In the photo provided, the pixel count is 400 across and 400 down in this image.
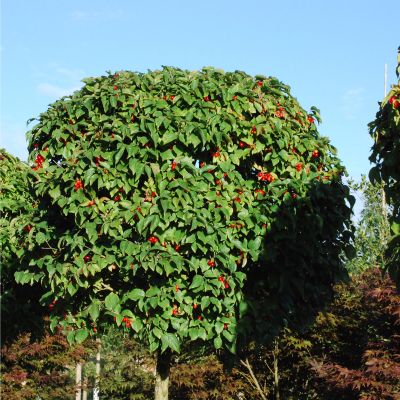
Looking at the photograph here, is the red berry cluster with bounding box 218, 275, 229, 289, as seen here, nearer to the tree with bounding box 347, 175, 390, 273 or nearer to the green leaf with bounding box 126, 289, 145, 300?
the green leaf with bounding box 126, 289, 145, 300

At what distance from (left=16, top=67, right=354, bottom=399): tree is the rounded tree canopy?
2cm

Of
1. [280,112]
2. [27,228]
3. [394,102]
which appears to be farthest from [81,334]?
[394,102]

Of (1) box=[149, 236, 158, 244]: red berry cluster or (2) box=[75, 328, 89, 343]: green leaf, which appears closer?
(1) box=[149, 236, 158, 244]: red berry cluster

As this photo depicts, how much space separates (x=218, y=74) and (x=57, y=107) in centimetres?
262

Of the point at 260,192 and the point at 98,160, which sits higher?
the point at 98,160

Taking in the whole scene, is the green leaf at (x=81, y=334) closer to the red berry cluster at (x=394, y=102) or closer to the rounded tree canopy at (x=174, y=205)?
the rounded tree canopy at (x=174, y=205)

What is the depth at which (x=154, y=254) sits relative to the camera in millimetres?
7922

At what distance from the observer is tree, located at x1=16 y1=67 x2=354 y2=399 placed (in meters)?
8.14

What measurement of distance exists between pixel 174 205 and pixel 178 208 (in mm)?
71

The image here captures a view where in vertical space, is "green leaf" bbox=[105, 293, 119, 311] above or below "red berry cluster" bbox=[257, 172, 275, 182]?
below

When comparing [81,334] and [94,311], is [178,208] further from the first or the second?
[81,334]

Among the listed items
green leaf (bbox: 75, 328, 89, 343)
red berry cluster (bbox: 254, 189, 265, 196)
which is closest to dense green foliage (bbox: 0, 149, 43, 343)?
green leaf (bbox: 75, 328, 89, 343)

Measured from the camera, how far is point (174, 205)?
8.02m

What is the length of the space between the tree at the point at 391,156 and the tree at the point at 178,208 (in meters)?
2.16
